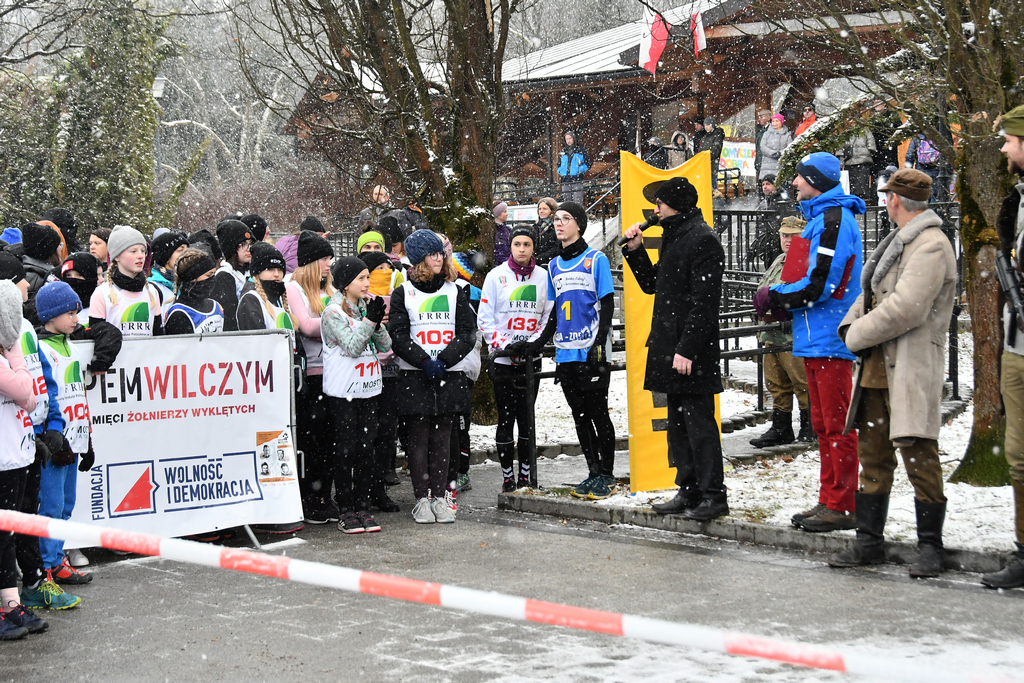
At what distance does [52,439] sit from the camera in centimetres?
585

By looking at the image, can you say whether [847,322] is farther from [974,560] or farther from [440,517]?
[440,517]

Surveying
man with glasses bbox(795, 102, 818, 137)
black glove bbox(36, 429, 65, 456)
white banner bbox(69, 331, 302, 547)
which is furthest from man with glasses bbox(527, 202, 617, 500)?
man with glasses bbox(795, 102, 818, 137)

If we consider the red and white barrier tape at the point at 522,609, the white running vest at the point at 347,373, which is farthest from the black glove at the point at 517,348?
the red and white barrier tape at the point at 522,609

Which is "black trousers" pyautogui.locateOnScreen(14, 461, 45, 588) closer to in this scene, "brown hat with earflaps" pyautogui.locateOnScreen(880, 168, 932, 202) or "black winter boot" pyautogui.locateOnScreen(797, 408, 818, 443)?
"brown hat with earflaps" pyautogui.locateOnScreen(880, 168, 932, 202)

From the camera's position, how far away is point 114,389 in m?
7.09

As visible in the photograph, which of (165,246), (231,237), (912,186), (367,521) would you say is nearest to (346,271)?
(231,237)

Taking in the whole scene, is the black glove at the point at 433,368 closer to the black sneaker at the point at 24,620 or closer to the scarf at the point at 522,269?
the scarf at the point at 522,269

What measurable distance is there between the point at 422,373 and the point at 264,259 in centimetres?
150

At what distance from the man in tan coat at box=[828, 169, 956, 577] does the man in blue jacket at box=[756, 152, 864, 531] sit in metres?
0.36

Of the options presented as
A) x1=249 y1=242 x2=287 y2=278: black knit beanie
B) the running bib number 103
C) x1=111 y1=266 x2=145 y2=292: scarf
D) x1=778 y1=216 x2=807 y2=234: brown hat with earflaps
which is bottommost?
the running bib number 103

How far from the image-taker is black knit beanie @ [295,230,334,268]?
820 centimetres

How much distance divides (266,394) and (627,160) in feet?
10.3

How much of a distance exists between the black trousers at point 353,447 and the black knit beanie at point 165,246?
1877mm

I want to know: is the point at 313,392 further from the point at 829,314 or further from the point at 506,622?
the point at 829,314
